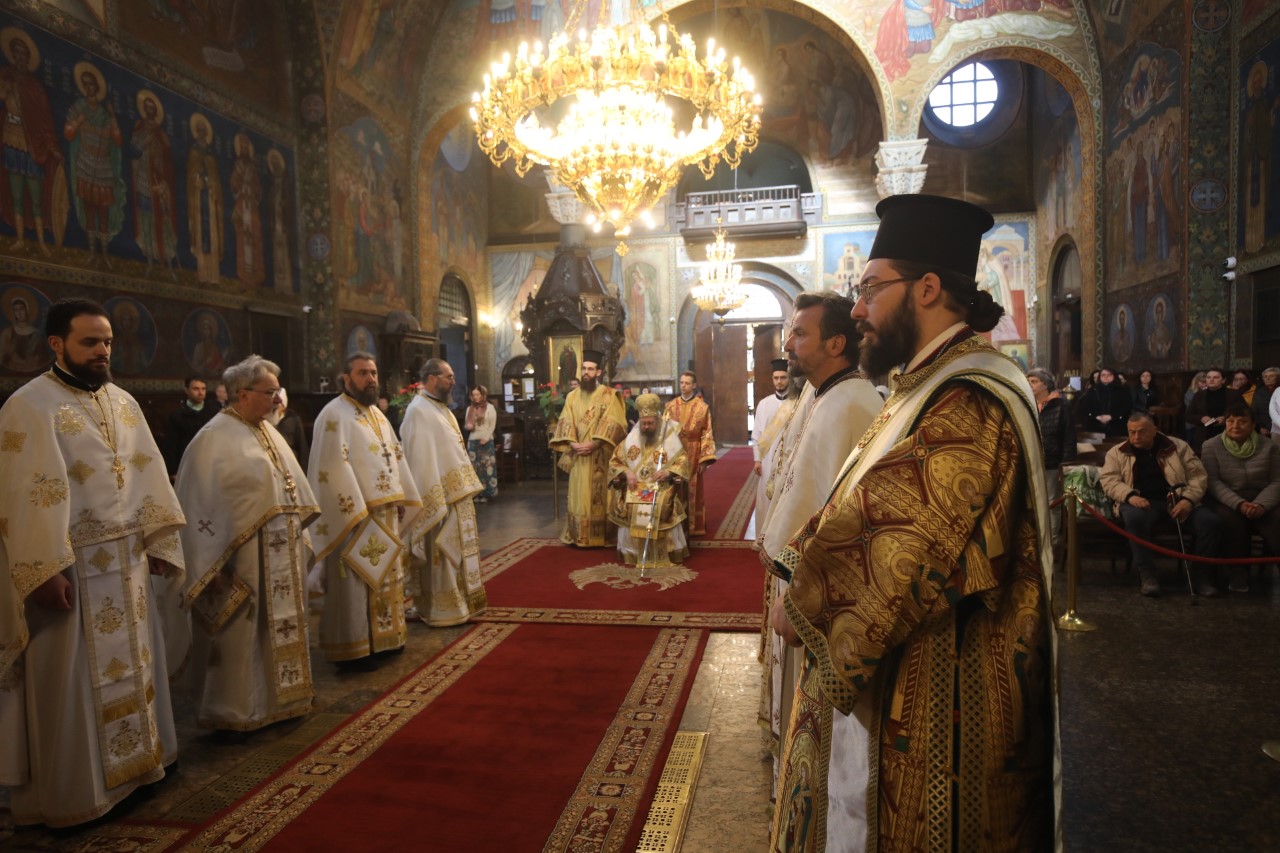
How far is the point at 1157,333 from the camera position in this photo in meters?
12.4

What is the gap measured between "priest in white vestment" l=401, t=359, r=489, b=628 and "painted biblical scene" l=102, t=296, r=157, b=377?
21.9ft

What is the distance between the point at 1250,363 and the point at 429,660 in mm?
11714

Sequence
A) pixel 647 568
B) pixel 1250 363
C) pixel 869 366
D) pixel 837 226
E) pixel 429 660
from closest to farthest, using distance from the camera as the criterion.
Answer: pixel 869 366 → pixel 429 660 → pixel 647 568 → pixel 1250 363 → pixel 837 226

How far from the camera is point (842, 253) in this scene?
2031cm

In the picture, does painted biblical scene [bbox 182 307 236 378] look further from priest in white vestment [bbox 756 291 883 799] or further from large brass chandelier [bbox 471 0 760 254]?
priest in white vestment [bbox 756 291 883 799]

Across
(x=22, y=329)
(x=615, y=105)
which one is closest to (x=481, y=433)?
(x=615, y=105)

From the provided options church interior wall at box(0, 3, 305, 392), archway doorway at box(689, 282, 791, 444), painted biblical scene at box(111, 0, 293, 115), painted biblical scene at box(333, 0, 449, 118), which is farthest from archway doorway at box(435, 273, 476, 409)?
painted biblical scene at box(111, 0, 293, 115)

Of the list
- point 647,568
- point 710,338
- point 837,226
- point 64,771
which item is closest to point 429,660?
point 64,771

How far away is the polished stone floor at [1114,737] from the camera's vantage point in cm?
293

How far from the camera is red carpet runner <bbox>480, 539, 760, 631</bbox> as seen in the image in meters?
5.74

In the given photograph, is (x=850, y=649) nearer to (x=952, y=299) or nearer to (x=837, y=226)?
(x=952, y=299)

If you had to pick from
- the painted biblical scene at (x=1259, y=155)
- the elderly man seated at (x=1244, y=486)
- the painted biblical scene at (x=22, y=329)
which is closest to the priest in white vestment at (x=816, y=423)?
the elderly man seated at (x=1244, y=486)

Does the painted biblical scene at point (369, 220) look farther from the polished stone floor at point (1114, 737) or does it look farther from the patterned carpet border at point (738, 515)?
the polished stone floor at point (1114, 737)

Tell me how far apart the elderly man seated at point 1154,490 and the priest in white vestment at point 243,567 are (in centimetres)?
617
